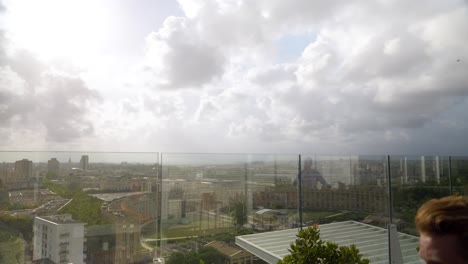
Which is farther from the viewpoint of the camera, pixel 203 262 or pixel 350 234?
pixel 350 234

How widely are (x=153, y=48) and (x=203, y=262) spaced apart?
2887mm

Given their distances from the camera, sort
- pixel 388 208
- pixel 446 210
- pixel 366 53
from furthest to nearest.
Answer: pixel 366 53
pixel 388 208
pixel 446 210

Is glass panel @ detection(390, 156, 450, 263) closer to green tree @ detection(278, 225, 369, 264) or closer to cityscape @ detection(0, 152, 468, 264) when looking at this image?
cityscape @ detection(0, 152, 468, 264)

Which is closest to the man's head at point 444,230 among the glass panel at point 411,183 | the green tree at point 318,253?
the green tree at point 318,253

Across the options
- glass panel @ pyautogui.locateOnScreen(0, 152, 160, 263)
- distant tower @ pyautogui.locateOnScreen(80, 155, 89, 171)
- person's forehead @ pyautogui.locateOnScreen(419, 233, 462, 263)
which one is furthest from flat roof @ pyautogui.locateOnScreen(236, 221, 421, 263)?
person's forehead @ pyautogui.locateOnScreen(419, 233, 462, 263)

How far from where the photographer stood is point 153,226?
337cm

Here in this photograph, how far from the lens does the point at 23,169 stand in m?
2.86

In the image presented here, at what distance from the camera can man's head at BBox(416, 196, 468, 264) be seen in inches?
25.5

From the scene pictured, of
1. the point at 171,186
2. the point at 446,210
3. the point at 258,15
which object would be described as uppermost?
the point at 258,15

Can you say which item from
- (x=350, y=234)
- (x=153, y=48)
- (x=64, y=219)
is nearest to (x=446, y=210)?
(x=64, y=219)

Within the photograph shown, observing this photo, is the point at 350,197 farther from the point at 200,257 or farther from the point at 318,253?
the point at 200,257

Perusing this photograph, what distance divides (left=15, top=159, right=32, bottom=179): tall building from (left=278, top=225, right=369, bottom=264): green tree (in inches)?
100

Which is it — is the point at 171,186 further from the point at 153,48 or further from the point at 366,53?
the point at 366,53

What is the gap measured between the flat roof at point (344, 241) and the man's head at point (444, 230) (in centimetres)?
313
